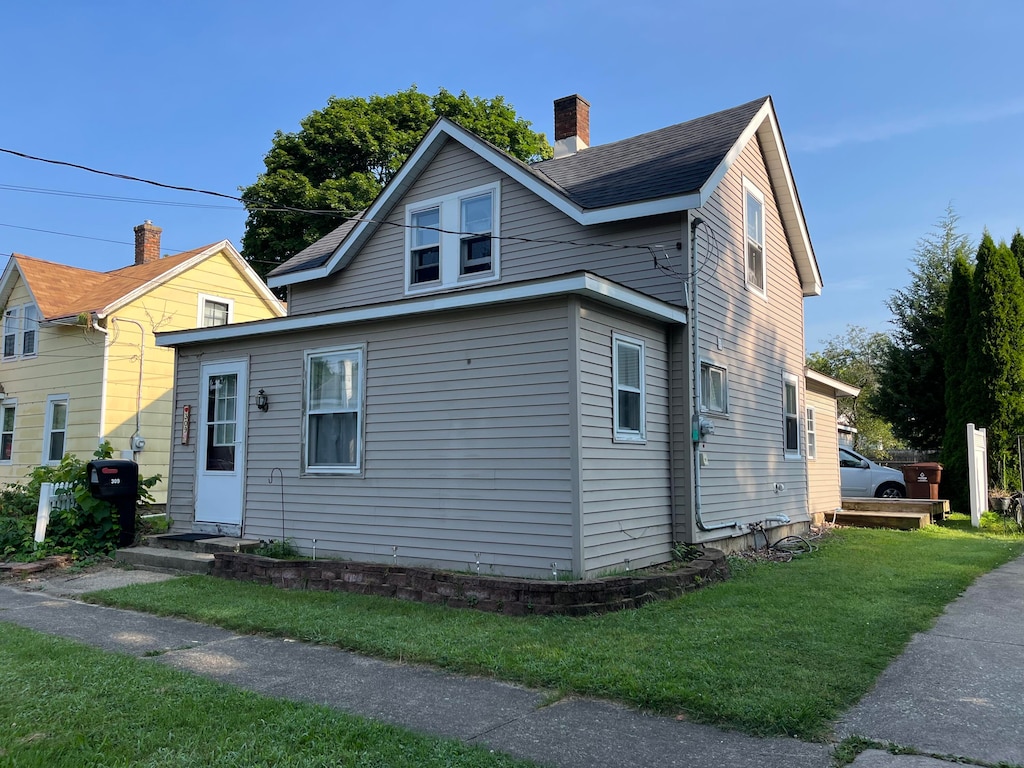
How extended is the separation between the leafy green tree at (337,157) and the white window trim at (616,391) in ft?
67.2

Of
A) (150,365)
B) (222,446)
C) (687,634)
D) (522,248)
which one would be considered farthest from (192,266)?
(687,634)

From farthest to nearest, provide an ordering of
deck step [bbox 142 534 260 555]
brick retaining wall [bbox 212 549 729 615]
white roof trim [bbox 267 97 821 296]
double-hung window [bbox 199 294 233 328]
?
1. double-hung window [bbox 199 294 233 328]
2. white roof trim [bbox 267 97 821 296]
3. deck step [bbox 142 534 260 555]
4. brick retaining wall [bbox 212 549 729 615]

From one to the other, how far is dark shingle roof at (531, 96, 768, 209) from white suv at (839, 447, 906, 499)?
11528 millimetres

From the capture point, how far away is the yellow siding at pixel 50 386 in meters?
16.7

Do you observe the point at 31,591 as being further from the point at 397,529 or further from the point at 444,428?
the point at 444,428

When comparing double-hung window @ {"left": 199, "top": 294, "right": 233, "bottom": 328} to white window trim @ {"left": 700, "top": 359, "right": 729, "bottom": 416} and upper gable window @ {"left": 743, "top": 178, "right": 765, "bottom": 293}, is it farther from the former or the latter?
white window trim @ {"left": 700, "top": 359, "right": 729, "bottom": 416}

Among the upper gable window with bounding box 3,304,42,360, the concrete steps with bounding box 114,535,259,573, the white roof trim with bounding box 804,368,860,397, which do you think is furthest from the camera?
the upper gable window with bounding box 3,304,42,360

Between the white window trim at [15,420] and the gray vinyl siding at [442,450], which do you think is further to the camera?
the white window trim at [15,420]

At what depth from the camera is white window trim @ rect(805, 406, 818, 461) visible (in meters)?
16.1

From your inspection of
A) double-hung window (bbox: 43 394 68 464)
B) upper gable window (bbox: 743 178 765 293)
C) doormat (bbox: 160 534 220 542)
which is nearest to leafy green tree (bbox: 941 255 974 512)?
upper gable window (bbox: 743 178 765 293)

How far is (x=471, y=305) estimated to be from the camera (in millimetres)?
8320

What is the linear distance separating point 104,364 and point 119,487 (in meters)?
6.74

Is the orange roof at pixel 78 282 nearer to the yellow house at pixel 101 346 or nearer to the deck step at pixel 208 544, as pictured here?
the yellow house at pixel 101 346

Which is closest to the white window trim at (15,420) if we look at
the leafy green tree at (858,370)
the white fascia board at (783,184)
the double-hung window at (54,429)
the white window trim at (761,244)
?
the double-hung window at (54,429)
